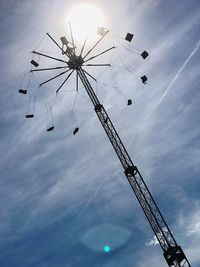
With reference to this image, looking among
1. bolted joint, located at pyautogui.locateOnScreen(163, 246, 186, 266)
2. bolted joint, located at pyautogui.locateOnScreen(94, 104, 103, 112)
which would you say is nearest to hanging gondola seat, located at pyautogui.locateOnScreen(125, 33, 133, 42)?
bolted joint, located at pyautogui.locateOnScreen(94, 104, 103, 112)

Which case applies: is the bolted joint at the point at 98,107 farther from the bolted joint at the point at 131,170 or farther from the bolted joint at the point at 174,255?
the bolted joint at the point at 174,255

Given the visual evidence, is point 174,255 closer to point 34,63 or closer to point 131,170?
point 131,170

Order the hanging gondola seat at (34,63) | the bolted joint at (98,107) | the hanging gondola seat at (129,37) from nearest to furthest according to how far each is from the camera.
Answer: the hanging gondola seat at (129,37) → the hanging gondola seat at (34,63) → the bolted joint at (98,107)

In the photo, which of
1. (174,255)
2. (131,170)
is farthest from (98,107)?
(174,255)

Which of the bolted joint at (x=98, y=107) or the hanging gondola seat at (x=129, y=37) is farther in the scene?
the bolted joint at (x=98, y=107)

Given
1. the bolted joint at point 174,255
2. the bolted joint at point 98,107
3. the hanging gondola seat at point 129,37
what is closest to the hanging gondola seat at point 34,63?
the bolted joint at point 98,107

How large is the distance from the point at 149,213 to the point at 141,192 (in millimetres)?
2217

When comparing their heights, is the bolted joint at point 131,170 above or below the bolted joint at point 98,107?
below

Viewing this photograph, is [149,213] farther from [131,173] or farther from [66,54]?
[66,54]

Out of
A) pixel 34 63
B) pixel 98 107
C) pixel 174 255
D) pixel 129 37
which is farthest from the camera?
pixel 98 107

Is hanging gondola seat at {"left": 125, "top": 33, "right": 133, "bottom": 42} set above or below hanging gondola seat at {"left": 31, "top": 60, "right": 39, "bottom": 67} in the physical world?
below

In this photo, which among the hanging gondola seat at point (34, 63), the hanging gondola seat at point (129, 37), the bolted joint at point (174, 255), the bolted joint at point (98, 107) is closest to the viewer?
the bolted joint at point (174, 255)

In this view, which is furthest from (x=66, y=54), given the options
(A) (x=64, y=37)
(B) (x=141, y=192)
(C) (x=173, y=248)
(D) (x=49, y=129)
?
(C) (x=173, y=248)

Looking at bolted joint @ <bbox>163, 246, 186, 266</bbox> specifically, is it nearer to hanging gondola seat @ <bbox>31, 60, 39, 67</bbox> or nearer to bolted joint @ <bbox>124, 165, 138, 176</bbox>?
bolted joint @ <bbox>124, 165, 138, 176</bbox>
